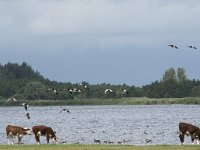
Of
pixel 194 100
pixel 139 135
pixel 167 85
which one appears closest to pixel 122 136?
pixel 139 135

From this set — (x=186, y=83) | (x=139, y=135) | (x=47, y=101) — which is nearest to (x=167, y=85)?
(x=186, y=83)

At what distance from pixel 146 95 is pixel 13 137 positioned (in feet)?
462

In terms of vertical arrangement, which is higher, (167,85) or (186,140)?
(167,85)

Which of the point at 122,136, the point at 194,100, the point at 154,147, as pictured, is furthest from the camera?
the point at 194,100

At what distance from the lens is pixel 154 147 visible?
40.0m

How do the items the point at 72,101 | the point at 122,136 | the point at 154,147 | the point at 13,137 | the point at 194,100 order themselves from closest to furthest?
1. the point at 154,147
2. the point at 13,137
3. the point at 122,136
4. the point at 194,100
5. the point at 72,101

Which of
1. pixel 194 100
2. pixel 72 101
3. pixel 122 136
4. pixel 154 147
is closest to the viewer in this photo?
pixel 154 147

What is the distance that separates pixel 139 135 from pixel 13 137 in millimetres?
15944

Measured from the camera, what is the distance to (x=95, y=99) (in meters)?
192

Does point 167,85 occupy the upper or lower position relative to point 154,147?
upper

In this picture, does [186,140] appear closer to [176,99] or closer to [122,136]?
[122,136]

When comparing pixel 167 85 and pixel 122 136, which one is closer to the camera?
pixel 122 136

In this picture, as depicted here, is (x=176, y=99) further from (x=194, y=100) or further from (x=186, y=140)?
→ (x=186, y=140)

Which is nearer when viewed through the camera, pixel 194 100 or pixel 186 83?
pixel 194 100
